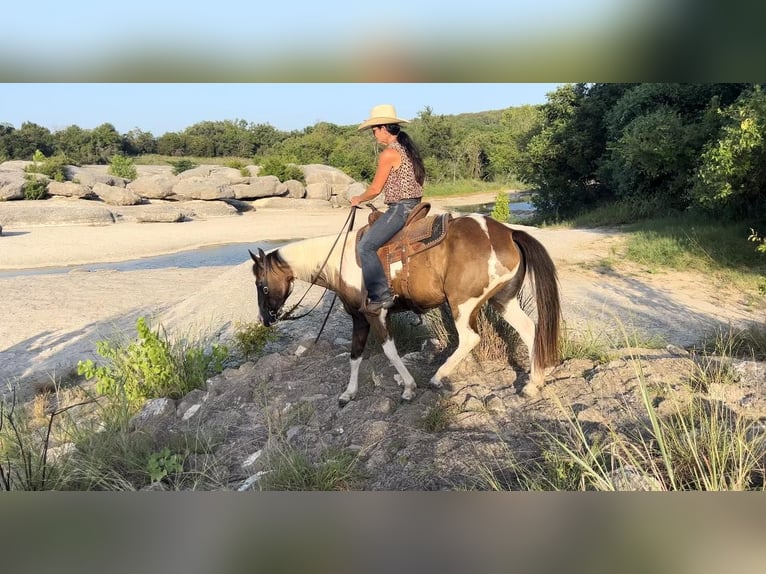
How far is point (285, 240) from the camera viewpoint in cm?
1324

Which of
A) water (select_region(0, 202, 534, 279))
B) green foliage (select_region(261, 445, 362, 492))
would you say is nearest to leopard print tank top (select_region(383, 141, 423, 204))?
green foliage (select_region(261, 445, 362, 492))

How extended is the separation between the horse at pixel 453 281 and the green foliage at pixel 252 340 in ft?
3.99

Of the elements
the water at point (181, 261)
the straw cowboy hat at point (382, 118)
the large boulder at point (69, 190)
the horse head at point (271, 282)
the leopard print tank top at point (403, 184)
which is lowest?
the water at point (181, 261)

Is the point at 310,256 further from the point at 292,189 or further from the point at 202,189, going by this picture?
the point at 202,189

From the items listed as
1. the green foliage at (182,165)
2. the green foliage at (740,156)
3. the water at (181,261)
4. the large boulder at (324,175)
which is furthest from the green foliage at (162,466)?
the green foliage at (182,165)

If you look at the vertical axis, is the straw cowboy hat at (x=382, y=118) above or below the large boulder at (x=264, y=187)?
above

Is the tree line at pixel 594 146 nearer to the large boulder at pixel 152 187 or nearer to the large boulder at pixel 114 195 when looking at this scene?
the large boulder at pixel 152 187

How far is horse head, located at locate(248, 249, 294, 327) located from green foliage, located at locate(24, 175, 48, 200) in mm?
18248

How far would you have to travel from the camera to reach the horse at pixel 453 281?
3625 mm

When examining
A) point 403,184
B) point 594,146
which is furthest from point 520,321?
point 594,146
